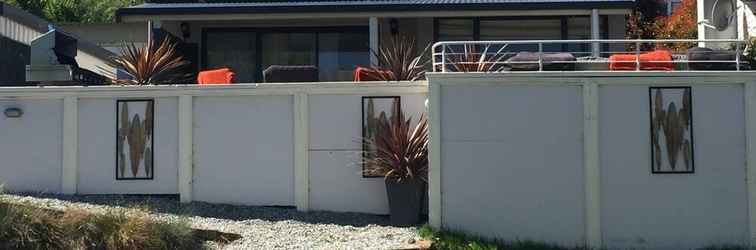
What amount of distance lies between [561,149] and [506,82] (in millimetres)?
1061

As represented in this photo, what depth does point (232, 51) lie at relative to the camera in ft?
49.7

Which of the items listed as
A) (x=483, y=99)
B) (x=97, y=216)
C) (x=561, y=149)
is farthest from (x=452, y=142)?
(x=97, y=216)

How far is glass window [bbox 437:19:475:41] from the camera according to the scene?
14.7m

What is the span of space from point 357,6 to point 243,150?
4.20m

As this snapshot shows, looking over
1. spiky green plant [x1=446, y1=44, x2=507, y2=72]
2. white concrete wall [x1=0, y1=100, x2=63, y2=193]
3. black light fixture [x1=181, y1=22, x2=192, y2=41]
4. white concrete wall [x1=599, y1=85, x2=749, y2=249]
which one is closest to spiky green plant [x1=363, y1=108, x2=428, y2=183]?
spiky green plant [x1=446, y1=44, x2=507, y2=72]

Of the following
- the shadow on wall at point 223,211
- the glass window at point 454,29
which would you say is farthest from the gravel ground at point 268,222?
the glass window at point 454,29

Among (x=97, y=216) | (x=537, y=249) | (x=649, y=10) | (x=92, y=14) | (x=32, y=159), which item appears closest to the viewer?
(x=97, y=216)

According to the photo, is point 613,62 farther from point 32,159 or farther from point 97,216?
point 32,159

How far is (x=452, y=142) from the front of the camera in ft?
32.3

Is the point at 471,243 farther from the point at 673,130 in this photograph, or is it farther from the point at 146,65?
the point at 146,65

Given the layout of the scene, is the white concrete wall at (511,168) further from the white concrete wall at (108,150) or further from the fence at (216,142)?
the white concrete wall at (108,150)

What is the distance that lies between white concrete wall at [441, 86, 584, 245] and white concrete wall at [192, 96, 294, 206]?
225cm

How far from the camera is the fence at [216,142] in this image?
34.8 ft

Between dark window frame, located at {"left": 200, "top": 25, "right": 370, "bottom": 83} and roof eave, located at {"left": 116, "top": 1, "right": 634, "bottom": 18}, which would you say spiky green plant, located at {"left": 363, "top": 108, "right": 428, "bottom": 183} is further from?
dark window frame, located at {"left": 200, "top": 25, "right": 370, "bottom": 83}
